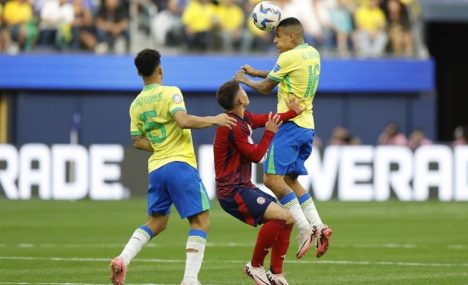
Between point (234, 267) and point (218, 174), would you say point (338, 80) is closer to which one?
point (234, 267)

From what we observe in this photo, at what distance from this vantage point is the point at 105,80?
34750 mm

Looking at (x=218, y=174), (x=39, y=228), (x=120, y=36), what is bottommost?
(x=39, y=228)

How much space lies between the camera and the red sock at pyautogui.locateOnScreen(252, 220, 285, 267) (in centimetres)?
1251

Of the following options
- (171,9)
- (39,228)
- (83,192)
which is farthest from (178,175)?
(171,9)

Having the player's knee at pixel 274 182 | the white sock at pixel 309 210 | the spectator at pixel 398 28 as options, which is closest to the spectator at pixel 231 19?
the spectator at pixel 398 28

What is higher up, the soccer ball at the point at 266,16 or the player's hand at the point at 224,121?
the soccer ball at the point at 266,16

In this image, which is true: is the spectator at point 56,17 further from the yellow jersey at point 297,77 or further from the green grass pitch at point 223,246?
the yellow jersey at point 297,77

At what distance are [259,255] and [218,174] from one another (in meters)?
0.91

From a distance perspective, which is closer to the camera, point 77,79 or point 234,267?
A: point 234,267

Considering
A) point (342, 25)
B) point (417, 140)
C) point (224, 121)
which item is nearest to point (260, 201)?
point (224, 121)

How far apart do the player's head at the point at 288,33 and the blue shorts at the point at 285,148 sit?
32.7 inches

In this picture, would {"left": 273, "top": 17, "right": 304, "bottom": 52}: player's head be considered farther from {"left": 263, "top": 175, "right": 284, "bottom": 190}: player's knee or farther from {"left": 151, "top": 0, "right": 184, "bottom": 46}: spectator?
{"left": 151, "top": 0, "right": 184, "bottom": 46}: spectator

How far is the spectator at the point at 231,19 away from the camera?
34312 mm

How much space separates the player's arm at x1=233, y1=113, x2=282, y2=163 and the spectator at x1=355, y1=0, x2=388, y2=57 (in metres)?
23.0
